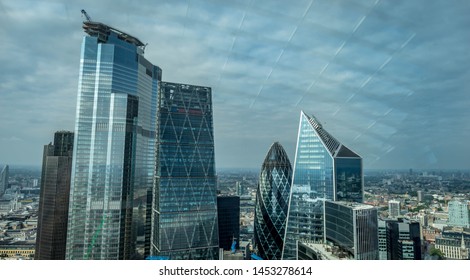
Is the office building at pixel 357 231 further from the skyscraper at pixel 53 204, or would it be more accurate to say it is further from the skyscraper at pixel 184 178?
the skyscraper at pixel 53 204

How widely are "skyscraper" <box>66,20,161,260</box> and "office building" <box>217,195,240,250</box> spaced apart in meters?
5.15

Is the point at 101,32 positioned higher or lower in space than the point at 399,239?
higher

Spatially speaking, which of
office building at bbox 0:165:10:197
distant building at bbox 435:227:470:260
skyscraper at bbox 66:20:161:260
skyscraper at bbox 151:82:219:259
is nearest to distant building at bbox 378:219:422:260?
distant building at bbox 435:227:470:260

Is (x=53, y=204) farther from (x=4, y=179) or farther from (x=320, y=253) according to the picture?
(x=320, y=253)

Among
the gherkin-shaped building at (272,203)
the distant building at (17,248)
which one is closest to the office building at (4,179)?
the distant building at (17,248)

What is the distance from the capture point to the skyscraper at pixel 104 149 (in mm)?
11359

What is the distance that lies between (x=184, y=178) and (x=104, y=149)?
3387mm

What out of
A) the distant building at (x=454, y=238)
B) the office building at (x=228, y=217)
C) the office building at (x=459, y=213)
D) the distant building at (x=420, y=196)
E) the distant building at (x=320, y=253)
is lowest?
the office building at (x=228, y=217)

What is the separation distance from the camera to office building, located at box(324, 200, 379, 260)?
5.51 m

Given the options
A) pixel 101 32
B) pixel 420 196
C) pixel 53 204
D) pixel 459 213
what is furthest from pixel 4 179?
pixel 53 204

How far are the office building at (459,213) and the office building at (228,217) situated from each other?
1048cm

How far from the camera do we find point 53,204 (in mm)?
14133

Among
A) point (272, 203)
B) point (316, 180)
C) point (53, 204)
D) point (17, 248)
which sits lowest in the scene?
point (17, 248)

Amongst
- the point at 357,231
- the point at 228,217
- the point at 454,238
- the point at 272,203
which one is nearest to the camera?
the point at 357,231
